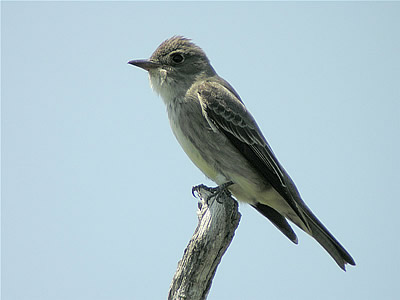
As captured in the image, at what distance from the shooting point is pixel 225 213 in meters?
5.73

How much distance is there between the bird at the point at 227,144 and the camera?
6.79 meters

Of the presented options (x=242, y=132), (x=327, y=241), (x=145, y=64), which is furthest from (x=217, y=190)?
(x=145, y=64)

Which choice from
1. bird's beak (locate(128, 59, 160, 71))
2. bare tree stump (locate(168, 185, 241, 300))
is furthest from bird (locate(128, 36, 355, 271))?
bare tree stump (locate(168, 185, 241, 300))

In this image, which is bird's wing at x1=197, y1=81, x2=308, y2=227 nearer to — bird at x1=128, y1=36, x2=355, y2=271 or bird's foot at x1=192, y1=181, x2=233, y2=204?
bird at x1=128, y1=36, x2=355, y2=271

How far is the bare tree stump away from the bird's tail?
1646 mm

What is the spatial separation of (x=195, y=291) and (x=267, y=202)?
2.32 metres

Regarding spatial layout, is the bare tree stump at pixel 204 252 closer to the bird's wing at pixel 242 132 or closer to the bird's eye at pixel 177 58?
the bird's wing at pixel 242 132

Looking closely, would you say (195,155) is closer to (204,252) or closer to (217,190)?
(217,190)

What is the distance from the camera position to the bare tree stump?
17.2 feet

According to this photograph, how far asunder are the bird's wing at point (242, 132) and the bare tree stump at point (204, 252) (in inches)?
48.4

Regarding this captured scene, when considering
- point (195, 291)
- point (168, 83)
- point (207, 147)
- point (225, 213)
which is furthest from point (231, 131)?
point (195, 291)

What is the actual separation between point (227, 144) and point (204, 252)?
1878 mm

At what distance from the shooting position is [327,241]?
697cm

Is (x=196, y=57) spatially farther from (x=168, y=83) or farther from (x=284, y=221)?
(x=284, y=221)
